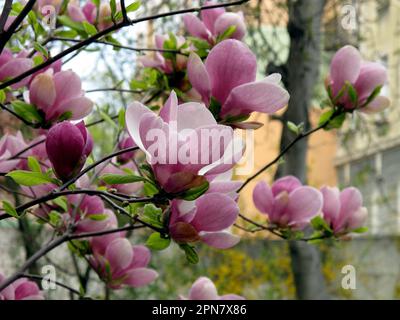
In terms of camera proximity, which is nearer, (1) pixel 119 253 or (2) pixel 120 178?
(2) pixel 120 178

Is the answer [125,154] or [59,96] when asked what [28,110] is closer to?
[59,96]

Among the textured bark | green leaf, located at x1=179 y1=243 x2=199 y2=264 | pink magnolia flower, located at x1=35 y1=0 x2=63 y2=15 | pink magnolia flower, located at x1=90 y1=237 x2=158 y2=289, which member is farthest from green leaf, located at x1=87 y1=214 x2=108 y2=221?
the textured bark

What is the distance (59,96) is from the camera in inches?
29.6

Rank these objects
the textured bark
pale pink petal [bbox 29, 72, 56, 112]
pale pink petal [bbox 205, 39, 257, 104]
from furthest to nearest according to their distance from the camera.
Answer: the textured bark → pale pink petal [bbox 29, 72, 56, 112] → pale pink petal [bbox 205, 39, 257, 104]

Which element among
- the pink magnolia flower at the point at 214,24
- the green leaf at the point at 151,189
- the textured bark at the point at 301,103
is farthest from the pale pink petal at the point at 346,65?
the textured bark at the point at 301,103

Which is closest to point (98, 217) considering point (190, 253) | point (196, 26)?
point (190, 253)

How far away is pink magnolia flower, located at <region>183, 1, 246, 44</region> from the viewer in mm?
901

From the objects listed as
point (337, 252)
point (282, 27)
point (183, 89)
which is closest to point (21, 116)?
point (183, 89)

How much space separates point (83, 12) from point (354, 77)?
0.39 m

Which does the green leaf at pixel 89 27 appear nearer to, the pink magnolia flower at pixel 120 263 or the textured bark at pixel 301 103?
the pink magnolia flower at pixel 120 263

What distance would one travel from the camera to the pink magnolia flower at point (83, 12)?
3.17 feet

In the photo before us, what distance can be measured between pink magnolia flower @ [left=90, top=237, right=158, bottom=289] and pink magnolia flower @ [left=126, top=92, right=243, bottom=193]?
348 millimetres

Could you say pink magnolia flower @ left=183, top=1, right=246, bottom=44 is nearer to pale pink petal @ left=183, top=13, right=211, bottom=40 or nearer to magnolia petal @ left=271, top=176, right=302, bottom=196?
pale pink petal @ left=183, top=13, right=211, bottom=40
